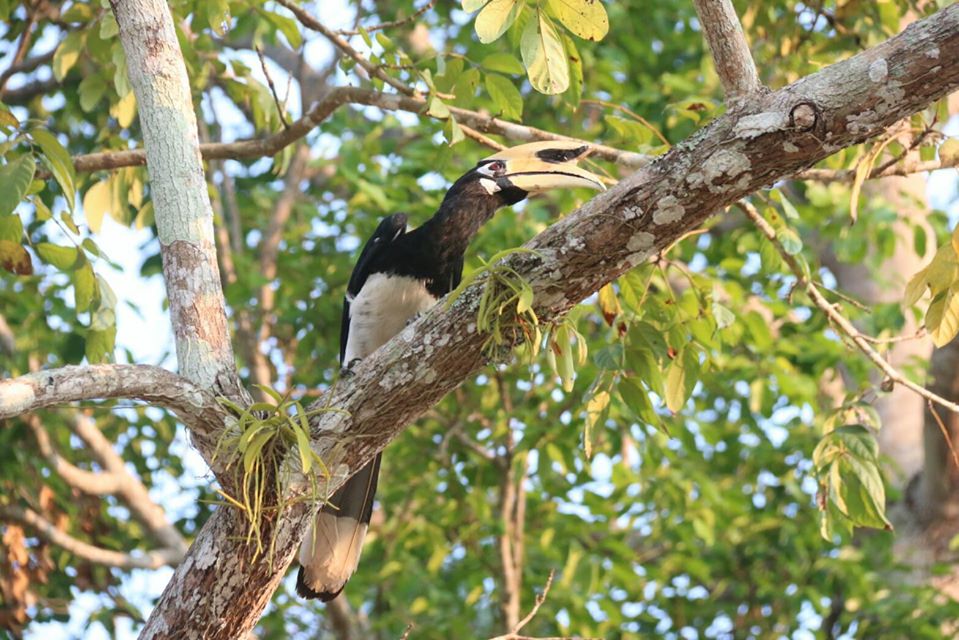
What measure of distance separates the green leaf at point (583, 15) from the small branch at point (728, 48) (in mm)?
217

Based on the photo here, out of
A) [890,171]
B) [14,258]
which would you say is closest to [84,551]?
[14,258]

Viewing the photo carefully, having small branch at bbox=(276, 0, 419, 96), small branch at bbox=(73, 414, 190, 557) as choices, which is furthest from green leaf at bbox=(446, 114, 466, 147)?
small branch at bbox=(73, 414, 190, 557)

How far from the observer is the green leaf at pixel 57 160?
268 cm

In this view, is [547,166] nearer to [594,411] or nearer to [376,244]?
[594,411]

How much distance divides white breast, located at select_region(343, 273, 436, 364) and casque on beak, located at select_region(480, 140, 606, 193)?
0.54 meters

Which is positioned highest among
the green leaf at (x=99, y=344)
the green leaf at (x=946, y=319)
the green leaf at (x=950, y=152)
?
the green leaf at (x=99, y=344)

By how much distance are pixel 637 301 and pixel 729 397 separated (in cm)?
342

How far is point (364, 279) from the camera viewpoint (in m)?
3.89

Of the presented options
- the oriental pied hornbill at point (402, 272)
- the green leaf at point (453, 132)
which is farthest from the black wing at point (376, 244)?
the green leaf at point (453, 132)

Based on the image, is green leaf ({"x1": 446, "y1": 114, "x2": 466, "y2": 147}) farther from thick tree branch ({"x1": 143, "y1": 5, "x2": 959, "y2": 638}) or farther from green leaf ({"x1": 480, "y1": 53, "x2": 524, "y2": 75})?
thick tree branch ({"x1": 143, "y1": 5, "x2": 959, "y2": 638})

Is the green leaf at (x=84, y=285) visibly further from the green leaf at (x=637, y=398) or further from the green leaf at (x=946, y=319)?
the green leaf at (x=946, y=319)

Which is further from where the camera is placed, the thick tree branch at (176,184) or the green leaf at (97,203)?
the green leaf at (97,203)

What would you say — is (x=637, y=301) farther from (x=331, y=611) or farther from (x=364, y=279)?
(x=331, y=611)

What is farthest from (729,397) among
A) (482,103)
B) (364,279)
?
(364,279)
